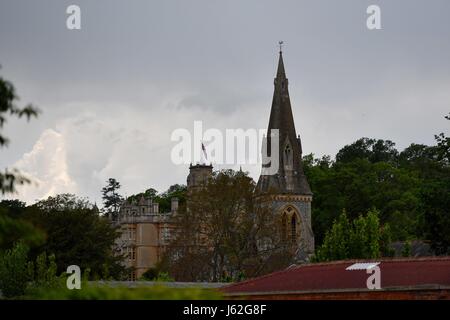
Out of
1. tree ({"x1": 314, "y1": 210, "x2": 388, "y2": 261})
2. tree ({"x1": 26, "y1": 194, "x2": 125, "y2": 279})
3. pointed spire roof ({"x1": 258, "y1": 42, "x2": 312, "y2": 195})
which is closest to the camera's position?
tree ({"x1": 314, "y1": 210, "x2": 388, "y2": 261})

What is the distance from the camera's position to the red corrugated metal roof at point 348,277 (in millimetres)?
35938

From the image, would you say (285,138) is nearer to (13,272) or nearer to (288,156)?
(288,156)

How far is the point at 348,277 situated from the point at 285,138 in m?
83.7

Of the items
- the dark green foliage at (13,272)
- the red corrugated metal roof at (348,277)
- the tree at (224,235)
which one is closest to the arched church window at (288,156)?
the tree at (224,235)

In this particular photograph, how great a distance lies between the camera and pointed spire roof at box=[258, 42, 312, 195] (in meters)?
121

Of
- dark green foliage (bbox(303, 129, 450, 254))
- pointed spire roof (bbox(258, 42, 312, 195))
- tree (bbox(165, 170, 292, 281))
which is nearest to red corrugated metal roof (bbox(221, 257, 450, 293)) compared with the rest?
tree (bbox(165, 170, 292, 281))

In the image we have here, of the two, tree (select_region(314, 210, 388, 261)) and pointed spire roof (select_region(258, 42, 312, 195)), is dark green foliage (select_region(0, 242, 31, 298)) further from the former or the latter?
pointed spire roof (select_region(258, 42, 312, 195))

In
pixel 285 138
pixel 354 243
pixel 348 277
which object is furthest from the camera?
pixel 285 138

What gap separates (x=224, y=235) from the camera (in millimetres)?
75688

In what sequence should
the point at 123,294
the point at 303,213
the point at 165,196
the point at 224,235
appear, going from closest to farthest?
the point at 123,294
the point at 224,235
the point at 303,213
the point at 165,196

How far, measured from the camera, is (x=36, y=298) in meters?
19.0

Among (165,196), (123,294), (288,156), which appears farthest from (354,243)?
(165,196)
